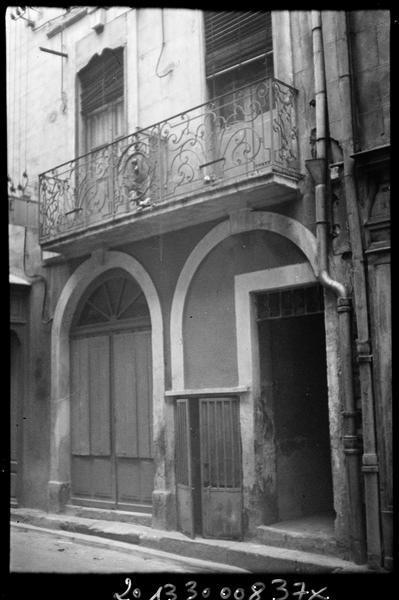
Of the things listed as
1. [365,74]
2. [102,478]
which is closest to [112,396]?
[102,478]

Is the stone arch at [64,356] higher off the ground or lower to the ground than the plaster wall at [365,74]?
lower

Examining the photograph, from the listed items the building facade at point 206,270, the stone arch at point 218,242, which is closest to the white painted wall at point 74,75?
the building facade at point 206,270

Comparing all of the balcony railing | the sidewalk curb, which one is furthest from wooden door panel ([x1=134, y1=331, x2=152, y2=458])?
the balcony railing

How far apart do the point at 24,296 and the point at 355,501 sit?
24.1ft

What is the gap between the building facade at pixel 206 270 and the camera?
782 cm

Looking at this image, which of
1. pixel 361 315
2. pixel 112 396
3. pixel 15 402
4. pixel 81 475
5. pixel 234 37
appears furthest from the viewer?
pixel 15 402

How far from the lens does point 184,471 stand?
9336 mm

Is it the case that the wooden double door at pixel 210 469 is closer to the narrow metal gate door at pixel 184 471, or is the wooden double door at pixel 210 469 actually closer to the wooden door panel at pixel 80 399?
the narrow metal gate door at pixel 184 471

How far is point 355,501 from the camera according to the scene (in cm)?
754

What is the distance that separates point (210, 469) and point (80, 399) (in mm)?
3169

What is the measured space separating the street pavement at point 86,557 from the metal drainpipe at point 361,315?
187 cm

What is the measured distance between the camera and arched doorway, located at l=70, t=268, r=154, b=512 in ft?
34.1

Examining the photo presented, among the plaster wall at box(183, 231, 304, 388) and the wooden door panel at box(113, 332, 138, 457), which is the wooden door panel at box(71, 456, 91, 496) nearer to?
the wooden door panel at box(113, 332, 138, 457)

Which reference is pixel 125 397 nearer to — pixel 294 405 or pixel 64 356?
pixel 64 356
